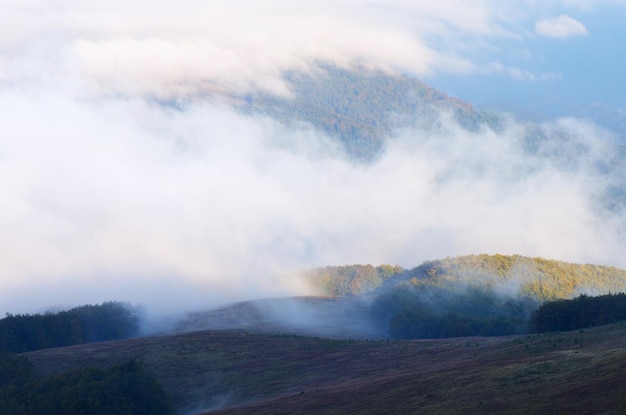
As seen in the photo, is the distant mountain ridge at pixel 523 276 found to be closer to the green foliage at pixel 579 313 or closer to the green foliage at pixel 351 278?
the green foliage at pixel 351 278

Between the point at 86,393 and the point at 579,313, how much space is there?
40416 mm

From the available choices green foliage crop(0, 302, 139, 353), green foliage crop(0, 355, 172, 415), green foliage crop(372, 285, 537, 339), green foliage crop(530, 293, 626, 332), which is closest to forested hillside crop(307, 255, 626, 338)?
green foliage crop(372, 285, 537, 339)

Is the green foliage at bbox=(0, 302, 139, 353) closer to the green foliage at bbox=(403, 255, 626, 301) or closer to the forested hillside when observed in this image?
the forested hillside

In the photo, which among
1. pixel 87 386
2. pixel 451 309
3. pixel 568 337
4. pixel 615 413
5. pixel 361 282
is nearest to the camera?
pixel 615 413

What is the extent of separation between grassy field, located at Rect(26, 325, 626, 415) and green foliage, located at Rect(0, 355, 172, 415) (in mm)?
2591

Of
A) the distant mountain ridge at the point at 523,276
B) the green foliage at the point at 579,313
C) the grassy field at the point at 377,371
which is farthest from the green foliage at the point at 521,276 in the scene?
the grassy field at the point at 377,371

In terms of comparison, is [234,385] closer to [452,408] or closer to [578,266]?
[452,408]

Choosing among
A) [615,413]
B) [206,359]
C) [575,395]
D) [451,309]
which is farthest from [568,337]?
[451,309]

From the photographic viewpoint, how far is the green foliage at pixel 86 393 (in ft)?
Answer: 179

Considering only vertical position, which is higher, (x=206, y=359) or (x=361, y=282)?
(x=361, y=282)

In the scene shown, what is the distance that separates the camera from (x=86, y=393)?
185 ft

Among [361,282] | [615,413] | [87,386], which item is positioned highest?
[361,282]

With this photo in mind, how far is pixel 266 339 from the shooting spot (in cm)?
7812

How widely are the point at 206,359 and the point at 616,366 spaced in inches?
1624
